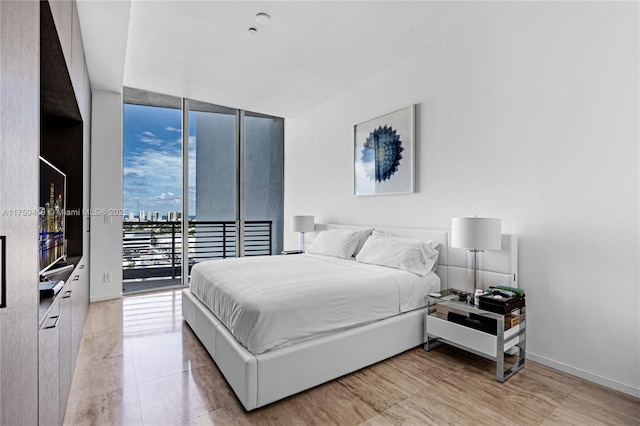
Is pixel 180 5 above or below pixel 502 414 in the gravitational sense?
above

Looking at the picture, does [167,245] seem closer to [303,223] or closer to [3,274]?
[303,223]

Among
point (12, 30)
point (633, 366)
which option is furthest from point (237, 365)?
point (633, 366)

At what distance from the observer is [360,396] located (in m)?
2.07

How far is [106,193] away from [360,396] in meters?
3.96

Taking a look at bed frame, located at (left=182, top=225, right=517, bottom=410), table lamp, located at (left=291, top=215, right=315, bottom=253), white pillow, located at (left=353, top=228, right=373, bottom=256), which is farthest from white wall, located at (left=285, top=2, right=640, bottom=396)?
table lamp, located at (left=291, top=215, right=315, bottom=253)

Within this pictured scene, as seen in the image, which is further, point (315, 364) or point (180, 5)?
point (180, 5)

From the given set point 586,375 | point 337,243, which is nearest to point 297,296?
point 337,243

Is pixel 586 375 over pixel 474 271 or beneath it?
beneath

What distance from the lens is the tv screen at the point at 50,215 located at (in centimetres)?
191

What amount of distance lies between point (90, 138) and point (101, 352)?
2770mm

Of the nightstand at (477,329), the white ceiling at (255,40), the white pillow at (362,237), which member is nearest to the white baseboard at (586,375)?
the nightstand at (477,329)

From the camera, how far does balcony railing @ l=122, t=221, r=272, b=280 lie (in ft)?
15.8

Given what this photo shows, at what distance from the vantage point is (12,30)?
3.07 feet

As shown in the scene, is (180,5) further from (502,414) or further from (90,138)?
(502,414)
